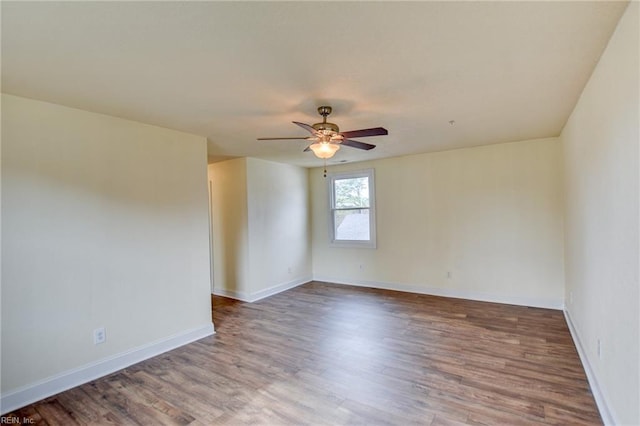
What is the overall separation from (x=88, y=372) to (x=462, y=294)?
474 centimetres

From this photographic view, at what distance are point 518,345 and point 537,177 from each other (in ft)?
→ 7.67

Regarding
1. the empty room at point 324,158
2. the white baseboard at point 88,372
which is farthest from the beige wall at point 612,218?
the white baseboard at point 88,372

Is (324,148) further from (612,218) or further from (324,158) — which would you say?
(612,218)

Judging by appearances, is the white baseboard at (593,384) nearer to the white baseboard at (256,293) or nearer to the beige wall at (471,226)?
the beige wall at (471,226)

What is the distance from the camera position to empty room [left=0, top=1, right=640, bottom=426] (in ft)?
5.31

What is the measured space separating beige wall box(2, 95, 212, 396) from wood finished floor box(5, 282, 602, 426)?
356 millimetres

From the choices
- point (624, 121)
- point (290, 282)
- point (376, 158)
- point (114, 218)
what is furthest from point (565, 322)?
point (114, 218)

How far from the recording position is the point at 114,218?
294cm

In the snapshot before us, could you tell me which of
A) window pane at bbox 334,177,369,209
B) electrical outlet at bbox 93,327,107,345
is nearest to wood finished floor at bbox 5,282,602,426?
electrical outlet at bbox 93,327,107,345

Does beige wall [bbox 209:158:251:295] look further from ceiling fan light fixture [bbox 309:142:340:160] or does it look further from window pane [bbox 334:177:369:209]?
ceiling fan light fixture [bbox 309:142:340:160]

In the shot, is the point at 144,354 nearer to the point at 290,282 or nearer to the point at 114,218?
the point at 114,218

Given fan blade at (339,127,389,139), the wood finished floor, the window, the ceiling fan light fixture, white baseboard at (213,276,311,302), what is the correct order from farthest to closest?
the window, white baseboard at (213,276,311,302), the ceiling fan light fixture, fan blade at (339,127,389,139), the wood finished floor

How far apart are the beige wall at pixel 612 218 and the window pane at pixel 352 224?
3392mm

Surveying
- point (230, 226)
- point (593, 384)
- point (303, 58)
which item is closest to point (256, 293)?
point (230, 226)
